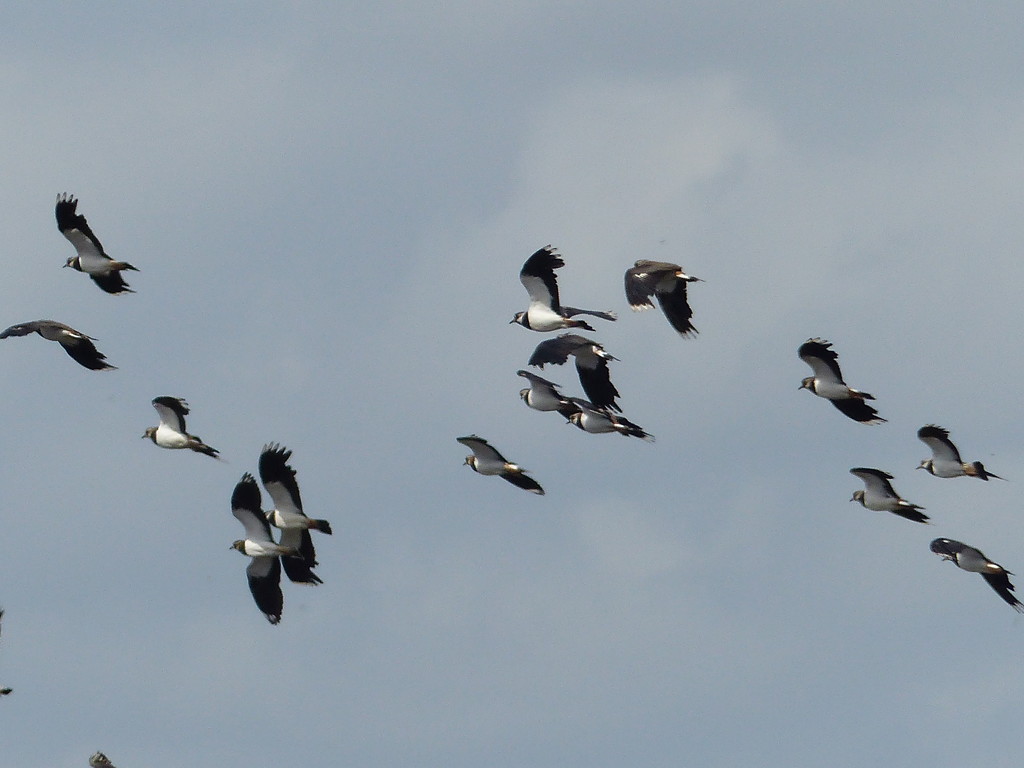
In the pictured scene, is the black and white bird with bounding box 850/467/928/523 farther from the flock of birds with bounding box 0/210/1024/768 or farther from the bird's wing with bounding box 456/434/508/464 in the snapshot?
the bird's wing with bounding box 456/434/508/464

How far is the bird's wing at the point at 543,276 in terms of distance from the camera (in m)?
55.2

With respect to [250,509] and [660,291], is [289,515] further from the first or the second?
[660,291]

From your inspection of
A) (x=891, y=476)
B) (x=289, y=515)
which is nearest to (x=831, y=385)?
(x=891, y=476)

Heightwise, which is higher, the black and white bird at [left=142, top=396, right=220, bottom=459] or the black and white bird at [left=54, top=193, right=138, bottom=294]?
the black and white bird at [left=54, top=193, right=138, bottom=294]

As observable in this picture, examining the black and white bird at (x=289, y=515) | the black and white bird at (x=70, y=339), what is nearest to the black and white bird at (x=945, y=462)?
the black and white bird at (x=289, y=515)

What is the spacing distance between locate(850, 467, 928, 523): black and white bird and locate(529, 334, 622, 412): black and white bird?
17.8 feet

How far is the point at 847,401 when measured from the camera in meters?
55.3

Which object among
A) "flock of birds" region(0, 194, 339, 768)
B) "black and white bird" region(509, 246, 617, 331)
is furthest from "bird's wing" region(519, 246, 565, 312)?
"flock of birds" region(0, 194, 339, 768)

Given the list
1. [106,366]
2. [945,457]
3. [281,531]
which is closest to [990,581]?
[945,457]

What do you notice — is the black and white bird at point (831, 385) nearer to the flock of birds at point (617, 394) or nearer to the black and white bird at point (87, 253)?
the flock of birds at point (617, 394)

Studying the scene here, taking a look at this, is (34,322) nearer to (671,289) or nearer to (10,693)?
(10,693)

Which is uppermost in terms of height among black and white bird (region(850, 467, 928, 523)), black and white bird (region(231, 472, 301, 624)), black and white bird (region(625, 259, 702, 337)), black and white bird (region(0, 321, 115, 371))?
black and white bird (region(625, 259, 702, 337))

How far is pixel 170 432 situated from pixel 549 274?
8533mm

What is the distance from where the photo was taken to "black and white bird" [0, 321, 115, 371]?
179 ft
